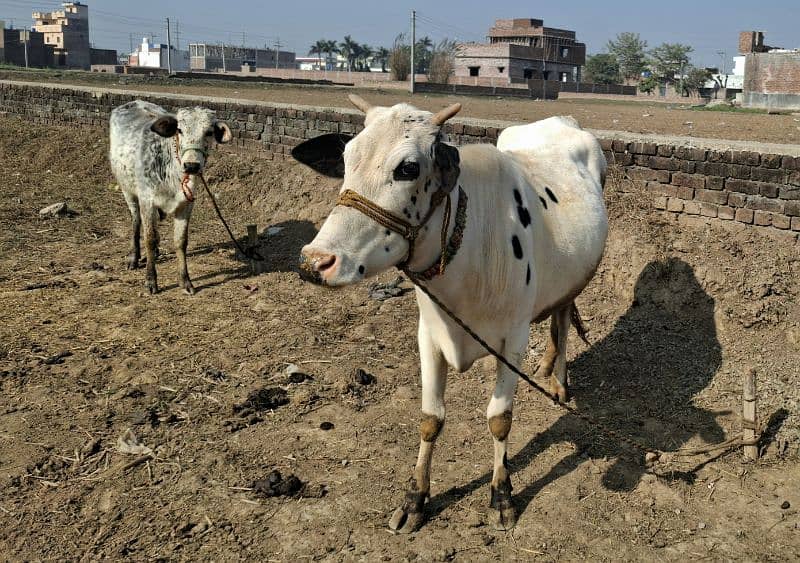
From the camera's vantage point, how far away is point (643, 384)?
514 centimetres

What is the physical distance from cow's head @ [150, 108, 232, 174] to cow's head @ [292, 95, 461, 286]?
417 centimetres

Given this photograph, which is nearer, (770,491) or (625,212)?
(770,491)

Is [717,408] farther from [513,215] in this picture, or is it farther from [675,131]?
[675,131]

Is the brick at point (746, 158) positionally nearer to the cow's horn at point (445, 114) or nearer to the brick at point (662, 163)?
the brick at point (662, 163)

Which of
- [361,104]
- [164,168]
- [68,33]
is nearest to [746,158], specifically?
[361,104]

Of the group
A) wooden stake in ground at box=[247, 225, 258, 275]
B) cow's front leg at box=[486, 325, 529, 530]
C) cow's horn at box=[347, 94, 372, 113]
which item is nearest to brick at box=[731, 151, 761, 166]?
cow's front leg at box=[486, 325, 529, 530]

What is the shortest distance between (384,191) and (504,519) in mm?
1755

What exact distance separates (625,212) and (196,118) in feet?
12.5

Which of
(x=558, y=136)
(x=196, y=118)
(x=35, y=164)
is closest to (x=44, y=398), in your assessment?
(x=196, y=118)

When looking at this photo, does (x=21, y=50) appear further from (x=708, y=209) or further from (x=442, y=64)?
(x=708, y=209)

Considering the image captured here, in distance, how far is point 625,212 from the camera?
645 cm

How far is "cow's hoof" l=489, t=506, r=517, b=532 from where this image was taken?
12.0ft

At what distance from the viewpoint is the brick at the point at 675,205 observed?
6.20 meters

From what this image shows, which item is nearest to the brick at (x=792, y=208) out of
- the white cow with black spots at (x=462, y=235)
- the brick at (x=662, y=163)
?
the brick at (x=662, y=163)
